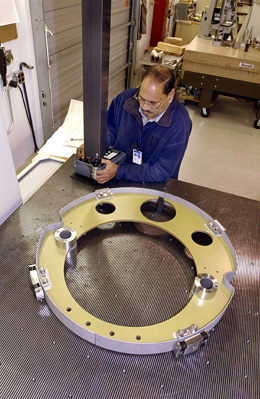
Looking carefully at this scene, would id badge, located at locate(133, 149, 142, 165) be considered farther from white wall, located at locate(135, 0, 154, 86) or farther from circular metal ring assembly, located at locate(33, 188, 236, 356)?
white wall, located at locate(135, 0, 154, 86)

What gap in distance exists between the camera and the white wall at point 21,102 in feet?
6.75

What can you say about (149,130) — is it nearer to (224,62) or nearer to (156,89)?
(156,89)

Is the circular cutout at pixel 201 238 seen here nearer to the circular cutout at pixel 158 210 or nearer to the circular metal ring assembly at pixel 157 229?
the circular metal ring assembly at pixel 157 229

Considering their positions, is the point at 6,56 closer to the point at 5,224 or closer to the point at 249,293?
the point at 5,224

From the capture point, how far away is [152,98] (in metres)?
1.29

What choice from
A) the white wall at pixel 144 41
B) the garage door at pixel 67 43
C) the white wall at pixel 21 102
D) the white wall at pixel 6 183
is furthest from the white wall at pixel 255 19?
the white wall at pixel 6 183

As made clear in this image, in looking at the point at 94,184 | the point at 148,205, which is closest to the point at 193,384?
the point at 148,205

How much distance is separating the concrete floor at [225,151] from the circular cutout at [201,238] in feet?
5.84

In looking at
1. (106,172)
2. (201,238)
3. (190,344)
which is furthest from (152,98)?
(190,344)

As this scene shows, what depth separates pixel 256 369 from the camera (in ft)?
2.32

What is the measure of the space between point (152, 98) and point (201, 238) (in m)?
0.64

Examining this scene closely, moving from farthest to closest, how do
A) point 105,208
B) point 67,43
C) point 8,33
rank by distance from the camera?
point 67,43 → point 8,33 → point 105,208

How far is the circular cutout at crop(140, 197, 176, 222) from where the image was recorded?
1.10 metres

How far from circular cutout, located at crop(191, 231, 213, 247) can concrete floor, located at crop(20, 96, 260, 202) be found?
70.1 inches
